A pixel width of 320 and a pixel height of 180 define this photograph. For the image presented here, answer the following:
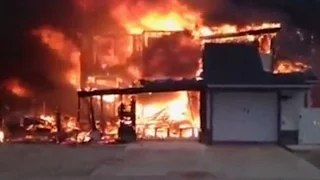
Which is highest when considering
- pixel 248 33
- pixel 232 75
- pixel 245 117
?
pixel 248 33

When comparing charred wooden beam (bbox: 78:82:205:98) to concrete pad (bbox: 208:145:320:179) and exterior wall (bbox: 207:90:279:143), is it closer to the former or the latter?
exterior wall (bbox: 207:90:279:143)

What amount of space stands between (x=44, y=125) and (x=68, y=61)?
564cm

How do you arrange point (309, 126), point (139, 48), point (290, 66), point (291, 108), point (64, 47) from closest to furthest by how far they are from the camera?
point (309, 126) → point (291, 108) → point (290, 66) → point (139, 48) → point (64, 47)

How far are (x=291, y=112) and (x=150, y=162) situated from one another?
9.59 metres

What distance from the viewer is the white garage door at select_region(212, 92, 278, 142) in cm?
3228

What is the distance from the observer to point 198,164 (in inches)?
956

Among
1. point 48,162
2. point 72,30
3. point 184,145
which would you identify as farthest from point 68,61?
point 48,162

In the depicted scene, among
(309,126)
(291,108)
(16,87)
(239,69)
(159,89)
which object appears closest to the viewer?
(309,126)

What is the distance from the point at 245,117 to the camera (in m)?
32.4

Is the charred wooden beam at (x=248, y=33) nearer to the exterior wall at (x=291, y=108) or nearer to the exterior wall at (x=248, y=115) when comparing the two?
the exterior wall at (x=291, y=108)

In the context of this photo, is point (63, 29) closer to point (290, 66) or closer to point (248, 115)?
point (290, 66)

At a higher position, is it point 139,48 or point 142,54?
point 139,48

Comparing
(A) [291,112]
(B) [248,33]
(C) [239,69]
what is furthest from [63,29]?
(A) [291,112]

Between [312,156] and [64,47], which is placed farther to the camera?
[64,47]
